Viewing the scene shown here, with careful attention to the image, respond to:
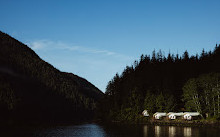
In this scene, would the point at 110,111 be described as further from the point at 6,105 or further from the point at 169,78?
the point at 6,105

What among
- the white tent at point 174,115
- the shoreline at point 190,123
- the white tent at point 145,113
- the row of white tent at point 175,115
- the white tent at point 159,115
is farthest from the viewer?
the white tent at point 145,113

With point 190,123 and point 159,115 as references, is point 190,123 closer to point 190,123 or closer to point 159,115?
point 190,123

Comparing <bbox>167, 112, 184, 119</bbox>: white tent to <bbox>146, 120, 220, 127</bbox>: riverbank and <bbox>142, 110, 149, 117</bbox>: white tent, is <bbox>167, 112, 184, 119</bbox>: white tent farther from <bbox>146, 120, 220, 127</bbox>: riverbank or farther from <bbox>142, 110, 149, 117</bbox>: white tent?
<bbox>142, 110, 149, 117</bbox>: white tent

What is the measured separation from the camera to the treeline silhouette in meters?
124

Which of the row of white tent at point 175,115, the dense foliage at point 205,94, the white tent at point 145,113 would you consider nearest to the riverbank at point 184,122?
the row of white tent at point 175,115

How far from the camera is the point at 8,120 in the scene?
17475 cm

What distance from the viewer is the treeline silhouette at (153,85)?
12415 centimetres

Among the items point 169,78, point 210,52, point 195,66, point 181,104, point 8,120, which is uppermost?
point 210,52

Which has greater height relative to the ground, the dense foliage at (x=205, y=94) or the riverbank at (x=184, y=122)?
the dense foliage at (x=205, y=94)

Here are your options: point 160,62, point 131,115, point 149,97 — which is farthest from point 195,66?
point 131,115

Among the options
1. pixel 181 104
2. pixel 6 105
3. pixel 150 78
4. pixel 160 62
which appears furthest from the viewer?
pixel 6 105

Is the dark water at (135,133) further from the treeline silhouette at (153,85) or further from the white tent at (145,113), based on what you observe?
the white tent at (145,113)

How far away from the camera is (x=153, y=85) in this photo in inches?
5536

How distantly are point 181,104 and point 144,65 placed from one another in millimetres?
51650
